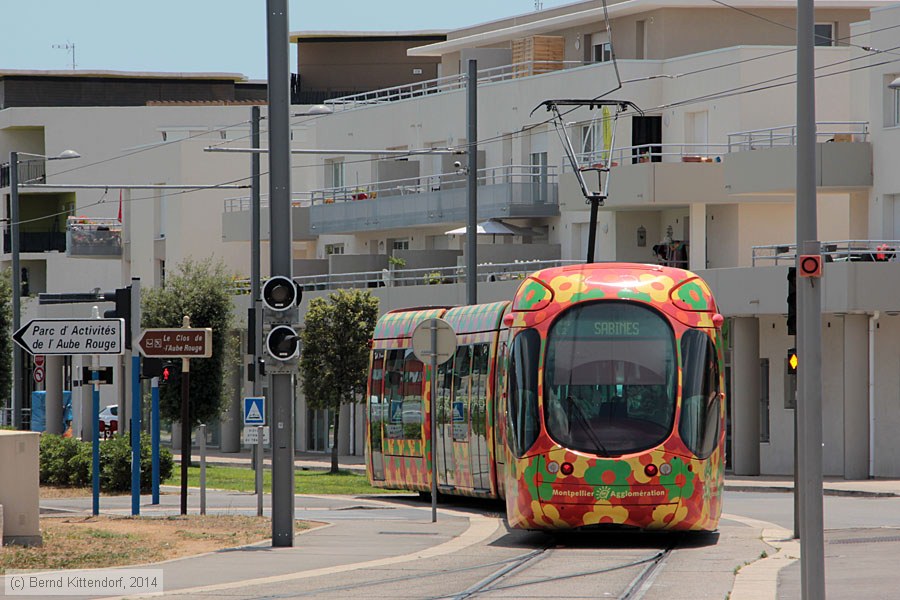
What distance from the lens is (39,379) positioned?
55.6 meters

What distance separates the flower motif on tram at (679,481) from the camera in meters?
18.9

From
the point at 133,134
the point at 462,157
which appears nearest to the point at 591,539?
the point at 462,157

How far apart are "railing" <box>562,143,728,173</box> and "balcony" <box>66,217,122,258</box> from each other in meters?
25.7

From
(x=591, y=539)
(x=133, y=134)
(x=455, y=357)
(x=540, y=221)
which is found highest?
(x=133, y=134)

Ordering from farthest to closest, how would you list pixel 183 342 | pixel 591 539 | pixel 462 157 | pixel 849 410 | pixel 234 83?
pixel 234 83, pixel 462 157, pixel 849 410, pixel 183 342, pixel 591 539

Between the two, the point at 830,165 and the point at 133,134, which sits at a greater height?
the point at 133,134

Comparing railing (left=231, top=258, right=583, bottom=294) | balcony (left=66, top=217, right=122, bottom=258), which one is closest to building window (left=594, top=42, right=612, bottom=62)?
railing (left=231, top=258, right=583, bottom=294)

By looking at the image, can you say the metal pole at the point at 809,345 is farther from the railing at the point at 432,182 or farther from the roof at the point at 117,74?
the roof at the point at 117,74

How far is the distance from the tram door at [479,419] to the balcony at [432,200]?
23.2m

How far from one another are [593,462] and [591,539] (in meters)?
2.22

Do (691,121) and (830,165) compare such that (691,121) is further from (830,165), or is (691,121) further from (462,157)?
(462,157)

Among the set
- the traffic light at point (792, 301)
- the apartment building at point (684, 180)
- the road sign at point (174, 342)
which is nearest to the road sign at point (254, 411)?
the road sign at point (174, 342)

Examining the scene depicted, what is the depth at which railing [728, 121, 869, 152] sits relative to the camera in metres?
39.8

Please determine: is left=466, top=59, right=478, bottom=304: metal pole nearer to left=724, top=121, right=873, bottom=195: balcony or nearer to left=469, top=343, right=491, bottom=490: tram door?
left=724, top=121, right=873, bottom=195: balcony
